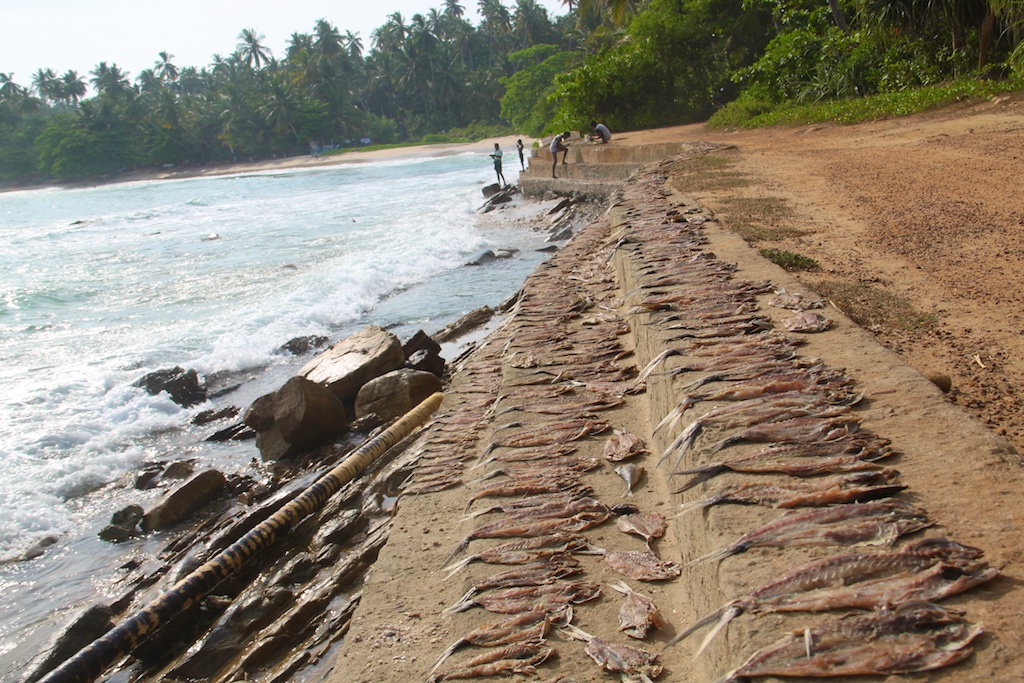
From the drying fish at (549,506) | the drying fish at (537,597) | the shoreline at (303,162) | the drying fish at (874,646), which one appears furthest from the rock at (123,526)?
the shoreline at (303,162)

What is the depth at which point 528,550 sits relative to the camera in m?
2.50

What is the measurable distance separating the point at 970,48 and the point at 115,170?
7095cm

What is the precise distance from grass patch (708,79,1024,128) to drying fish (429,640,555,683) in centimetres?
1452

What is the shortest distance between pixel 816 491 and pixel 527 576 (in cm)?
92

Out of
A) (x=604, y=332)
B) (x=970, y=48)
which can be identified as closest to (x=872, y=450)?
(x=604, y=332)

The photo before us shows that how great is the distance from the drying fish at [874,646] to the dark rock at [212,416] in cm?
736

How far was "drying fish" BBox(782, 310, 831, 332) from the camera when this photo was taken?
3.22m

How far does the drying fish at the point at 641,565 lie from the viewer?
234cm

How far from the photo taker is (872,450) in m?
2.18

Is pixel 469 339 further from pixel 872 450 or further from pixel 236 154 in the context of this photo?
pixel 236 154

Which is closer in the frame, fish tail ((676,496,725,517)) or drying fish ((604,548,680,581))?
fish tail ((676,496,725,517))

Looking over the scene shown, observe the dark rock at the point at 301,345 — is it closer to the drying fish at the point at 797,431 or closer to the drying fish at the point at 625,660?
the drying fish at the point at 797,431

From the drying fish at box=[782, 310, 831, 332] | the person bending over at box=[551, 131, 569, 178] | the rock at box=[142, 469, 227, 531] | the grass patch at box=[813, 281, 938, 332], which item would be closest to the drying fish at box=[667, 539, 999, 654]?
the drying fish at box=[782, 310, 831, 332]

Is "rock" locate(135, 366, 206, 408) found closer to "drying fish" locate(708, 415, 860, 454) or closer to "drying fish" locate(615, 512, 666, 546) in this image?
"drying fish" locate(615, 512, 666, 546)
